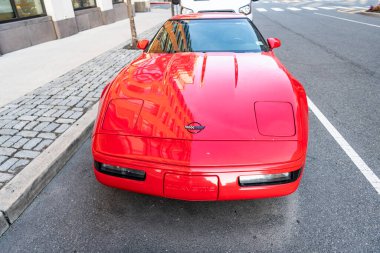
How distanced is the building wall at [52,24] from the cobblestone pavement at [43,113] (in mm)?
3141

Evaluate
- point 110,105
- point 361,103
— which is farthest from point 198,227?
point 361,103

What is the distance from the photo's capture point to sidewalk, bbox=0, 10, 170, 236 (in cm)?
255

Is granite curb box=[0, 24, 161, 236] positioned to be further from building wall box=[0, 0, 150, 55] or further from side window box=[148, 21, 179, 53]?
building wall box=[0, 0, 150, 55]

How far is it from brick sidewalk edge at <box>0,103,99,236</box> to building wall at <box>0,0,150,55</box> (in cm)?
582

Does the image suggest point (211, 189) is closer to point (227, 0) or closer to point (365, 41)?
point (227, 0)

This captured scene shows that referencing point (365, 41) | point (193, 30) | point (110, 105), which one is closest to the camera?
point (110, 105)

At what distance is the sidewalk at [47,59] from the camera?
5096mm

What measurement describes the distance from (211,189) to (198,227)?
18.3 inches

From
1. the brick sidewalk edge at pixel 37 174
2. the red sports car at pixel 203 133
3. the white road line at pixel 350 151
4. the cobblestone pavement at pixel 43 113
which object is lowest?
the white road line at pixel 350 151

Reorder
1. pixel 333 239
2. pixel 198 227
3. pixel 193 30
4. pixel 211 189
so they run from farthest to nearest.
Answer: pixel 193 30 → pixel 198 227 → pixel 333 239 → pixel 211 189

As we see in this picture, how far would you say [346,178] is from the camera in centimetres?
263

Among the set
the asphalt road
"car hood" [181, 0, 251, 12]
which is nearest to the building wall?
"car hood" [181, 0, 251, 12]

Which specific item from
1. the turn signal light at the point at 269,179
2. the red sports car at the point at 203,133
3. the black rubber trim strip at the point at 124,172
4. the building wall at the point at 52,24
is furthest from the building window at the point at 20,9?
the turn signal light at the point at 269,179

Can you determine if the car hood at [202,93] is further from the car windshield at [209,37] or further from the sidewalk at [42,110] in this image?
the sidewalk at [42,110]
